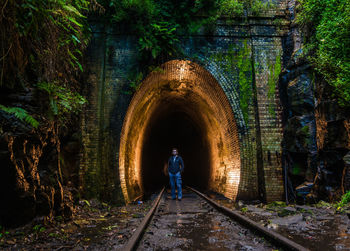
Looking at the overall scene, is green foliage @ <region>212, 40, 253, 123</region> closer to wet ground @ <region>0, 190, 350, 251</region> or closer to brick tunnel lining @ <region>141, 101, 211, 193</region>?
wet ground @ <region>0, 190, 350, 251</region>

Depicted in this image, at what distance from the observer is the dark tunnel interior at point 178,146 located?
15594mm

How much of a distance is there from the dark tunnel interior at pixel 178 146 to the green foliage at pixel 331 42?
8.79 meters

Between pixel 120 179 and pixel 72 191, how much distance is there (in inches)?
72.7

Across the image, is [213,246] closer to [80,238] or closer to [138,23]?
[80,238]

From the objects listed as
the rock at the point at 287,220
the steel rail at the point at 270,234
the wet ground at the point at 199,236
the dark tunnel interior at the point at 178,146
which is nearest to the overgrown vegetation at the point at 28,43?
the wet ground at the point at 199,236

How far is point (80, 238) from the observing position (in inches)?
141

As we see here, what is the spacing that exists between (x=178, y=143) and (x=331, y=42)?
17477mm

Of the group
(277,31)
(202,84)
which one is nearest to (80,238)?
(202,84)

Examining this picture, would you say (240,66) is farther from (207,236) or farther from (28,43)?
(28,43)

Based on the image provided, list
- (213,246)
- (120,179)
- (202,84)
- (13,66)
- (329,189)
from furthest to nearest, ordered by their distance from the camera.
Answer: (202,84)
(120,179)
(329,189)
(13,66)
(213,246)

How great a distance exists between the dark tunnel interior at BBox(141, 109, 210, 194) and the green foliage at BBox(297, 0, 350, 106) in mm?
8795

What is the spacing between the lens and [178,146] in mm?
23203

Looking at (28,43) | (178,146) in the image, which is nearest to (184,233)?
(28,43)

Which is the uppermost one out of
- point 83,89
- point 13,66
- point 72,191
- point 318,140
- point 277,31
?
point 277,31
